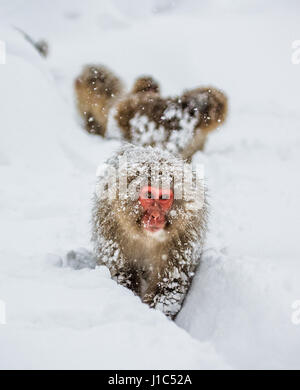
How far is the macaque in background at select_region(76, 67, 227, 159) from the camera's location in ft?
11.9

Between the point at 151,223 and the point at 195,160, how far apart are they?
2268mm

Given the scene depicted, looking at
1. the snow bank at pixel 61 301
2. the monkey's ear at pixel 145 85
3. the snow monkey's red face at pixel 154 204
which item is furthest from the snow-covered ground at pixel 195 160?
the snow monkey's red face at pixel 154 204

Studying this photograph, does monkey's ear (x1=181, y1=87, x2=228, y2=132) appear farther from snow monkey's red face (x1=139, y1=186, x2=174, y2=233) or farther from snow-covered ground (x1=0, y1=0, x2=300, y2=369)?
snow monkey's red face (x1=139, y1=186, x2=174, y2=233)

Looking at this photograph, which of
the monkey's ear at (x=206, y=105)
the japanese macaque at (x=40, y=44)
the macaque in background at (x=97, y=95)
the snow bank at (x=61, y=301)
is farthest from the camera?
the japanese macaque at (x=40, y=44)

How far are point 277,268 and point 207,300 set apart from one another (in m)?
0.36

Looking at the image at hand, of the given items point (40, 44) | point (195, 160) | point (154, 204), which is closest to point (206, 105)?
point (195, 160)

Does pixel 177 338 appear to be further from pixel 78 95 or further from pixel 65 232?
pixel 78 95

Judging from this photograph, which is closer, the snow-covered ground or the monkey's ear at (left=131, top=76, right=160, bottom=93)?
the snow-covered ground

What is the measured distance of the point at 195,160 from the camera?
3779 mm

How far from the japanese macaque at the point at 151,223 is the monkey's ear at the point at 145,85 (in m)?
2.43

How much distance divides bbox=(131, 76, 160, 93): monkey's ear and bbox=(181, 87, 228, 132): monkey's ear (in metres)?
0.51

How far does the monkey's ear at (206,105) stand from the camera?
141 inches

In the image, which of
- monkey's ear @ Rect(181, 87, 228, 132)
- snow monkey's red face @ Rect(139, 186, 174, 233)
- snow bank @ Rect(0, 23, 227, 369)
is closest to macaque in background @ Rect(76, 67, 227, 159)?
monkey's ear @ Rect(181, 87, 228, 132)

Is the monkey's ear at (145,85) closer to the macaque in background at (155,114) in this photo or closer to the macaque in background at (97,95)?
the macaque in background at (155,114)
